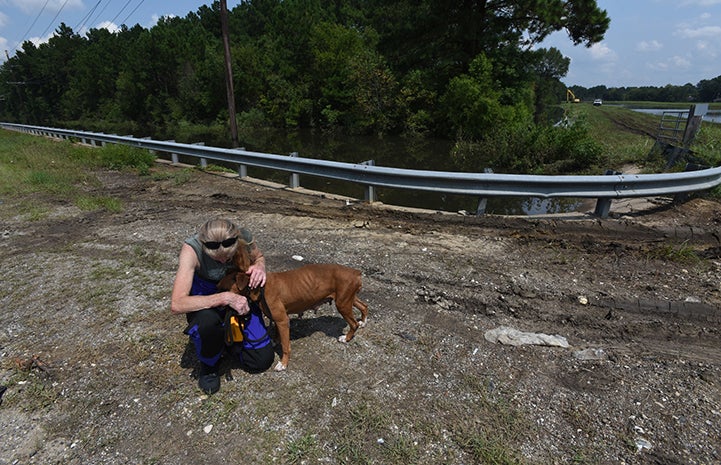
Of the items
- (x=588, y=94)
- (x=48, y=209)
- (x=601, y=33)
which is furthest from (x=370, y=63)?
(x=588, y=94)

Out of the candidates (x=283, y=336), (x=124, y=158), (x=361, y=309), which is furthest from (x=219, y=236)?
(x=124, y=158)

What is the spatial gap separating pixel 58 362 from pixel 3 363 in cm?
43

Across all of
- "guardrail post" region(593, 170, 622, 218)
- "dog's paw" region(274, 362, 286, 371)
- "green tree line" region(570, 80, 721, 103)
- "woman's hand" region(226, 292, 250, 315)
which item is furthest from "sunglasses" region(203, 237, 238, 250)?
"green tree line" region(570, 80, 721, 103)

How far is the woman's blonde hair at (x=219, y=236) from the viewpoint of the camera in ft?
8.17

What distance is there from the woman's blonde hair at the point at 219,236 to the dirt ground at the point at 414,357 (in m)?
0.92

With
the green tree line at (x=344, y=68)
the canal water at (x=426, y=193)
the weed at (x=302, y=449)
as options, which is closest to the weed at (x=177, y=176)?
the canal water at (x=426, y=193)

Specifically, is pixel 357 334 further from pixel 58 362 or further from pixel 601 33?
pixel 601 33

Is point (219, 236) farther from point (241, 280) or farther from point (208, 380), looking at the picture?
point (208, 380)

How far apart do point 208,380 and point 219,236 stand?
1.00 meters

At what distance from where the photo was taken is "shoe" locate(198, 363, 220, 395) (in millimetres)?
2555

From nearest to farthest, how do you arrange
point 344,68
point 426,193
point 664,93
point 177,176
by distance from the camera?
point 426,193 → point 177,176 → point 344,68 → point 664,93

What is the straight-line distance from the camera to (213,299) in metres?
2.51

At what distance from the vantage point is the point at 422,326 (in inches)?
126

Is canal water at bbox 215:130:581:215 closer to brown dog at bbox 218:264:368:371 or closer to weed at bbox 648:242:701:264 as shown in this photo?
weed at bbox 648:242:701:264
